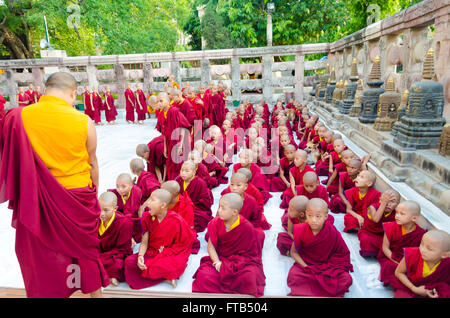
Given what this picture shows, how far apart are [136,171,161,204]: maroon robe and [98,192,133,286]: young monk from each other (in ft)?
4.52

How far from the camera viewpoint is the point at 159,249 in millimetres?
3453

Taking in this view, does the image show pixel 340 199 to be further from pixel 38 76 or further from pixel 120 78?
pixel 38 76

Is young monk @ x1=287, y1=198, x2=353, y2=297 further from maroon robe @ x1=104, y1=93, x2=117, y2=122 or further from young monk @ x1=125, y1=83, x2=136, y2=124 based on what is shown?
maroon robe @ x1=104, y1=93, x2=117, y2=122

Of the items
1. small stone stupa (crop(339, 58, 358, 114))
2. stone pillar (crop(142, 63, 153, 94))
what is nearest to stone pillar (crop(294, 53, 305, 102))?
small stone stupa (crop(339, 58, 358, 114))

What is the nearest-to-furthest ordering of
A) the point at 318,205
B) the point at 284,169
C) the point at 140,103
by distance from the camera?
the point at 318,205 < the point at 284,169 < the point at 140,103

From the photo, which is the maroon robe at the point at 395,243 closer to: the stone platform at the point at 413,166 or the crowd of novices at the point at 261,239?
the crowd of novices at the point at 261,239

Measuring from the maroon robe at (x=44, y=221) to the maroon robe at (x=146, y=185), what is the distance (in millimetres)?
2121

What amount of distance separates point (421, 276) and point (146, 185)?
11.8ft

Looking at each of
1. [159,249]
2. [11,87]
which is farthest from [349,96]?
[11,87]

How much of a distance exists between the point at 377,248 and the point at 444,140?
65.8 inches

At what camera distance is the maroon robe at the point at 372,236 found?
357 cm

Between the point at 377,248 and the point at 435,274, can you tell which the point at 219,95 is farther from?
the point at 435,274

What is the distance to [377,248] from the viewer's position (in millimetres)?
3568

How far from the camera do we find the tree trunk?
2147 centimetres
